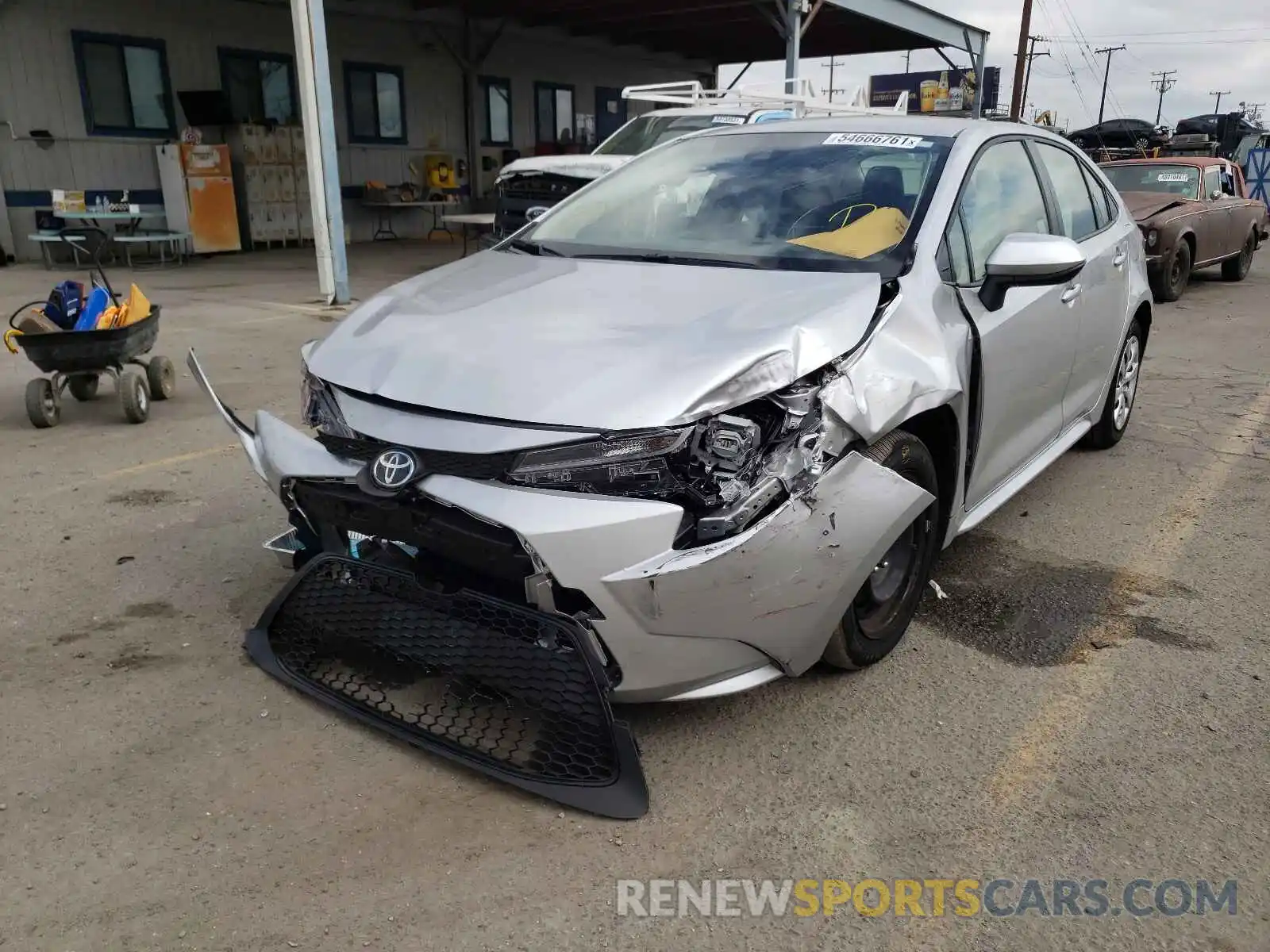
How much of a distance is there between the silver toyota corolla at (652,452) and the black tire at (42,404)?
2.98 m

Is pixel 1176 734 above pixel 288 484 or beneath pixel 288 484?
beneath

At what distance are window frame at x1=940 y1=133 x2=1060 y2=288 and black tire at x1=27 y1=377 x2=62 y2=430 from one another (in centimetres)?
508

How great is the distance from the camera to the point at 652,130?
11500 millimetres

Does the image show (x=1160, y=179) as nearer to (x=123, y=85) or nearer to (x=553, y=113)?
(x=553, y=113)

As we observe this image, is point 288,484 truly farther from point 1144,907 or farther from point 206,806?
point 1144,907

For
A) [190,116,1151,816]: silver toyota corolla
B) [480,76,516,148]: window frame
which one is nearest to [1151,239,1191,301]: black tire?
[190,116,1151,816]: silver toyota corolla

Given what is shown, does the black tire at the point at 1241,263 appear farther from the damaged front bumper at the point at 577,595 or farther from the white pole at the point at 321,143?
the damaged front bumper at the point at 577,595

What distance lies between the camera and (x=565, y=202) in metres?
4.21

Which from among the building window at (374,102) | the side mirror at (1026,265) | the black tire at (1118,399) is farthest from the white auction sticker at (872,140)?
the building window at (374,102)

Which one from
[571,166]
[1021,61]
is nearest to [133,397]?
[571,166]

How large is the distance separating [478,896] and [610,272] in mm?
1950

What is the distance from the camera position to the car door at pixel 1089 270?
425 centimetres

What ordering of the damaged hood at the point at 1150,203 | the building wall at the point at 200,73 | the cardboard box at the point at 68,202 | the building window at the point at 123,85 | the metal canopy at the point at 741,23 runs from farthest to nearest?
the metal canopy at the point at 741,23 → the building window at the point at 123,85 → the building wall at the point at 200,73 → the cardboard box at the point at 68,202 → the damaged hood at the point at 1150,203

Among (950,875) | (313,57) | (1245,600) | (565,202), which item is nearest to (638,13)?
(313,57)
